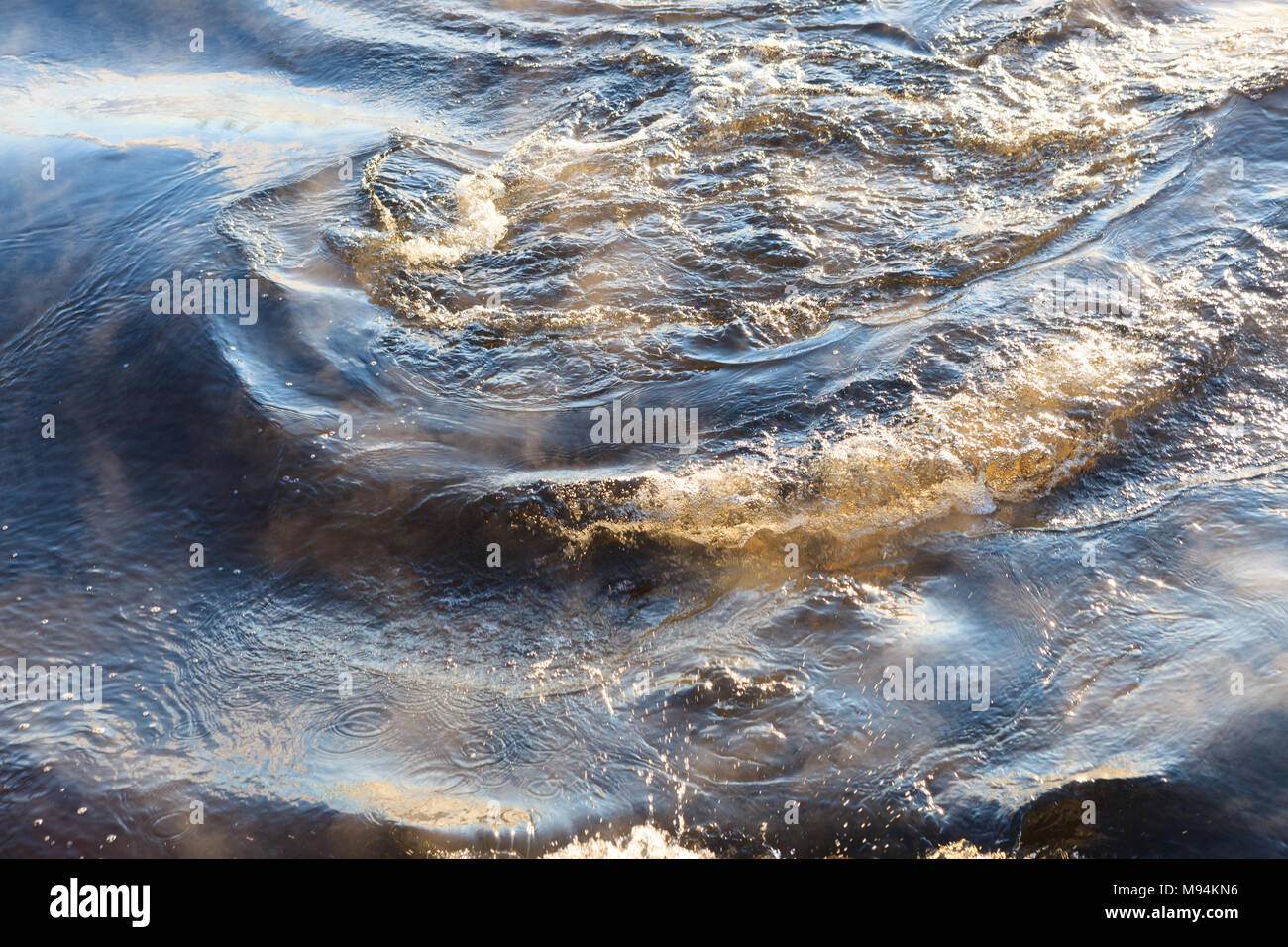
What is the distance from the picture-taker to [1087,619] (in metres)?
3.84

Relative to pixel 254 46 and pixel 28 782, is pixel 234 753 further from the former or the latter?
pixel 254 46

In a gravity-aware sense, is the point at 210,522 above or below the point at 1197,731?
above

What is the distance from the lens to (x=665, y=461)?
471 centimetres

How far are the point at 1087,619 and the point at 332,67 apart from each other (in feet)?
24.9

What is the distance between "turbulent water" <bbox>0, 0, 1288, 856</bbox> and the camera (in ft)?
11.1

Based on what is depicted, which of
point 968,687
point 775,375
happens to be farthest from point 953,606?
point 775,375

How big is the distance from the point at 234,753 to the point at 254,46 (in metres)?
7.56

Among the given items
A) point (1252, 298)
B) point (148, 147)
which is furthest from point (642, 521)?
point (148, 147)

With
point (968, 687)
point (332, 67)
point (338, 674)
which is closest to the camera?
point (968, 687)

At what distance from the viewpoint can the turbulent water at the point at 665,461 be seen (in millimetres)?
3369

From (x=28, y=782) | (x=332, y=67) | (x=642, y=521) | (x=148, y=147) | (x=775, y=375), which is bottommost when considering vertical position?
(x=28, y=782)

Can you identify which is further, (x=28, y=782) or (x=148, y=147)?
(x=148, y=147)

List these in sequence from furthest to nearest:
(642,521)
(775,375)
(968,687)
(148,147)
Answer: (148,147), (775,375), (642,521), (968,687)

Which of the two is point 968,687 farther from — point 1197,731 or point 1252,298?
point 1252,298
